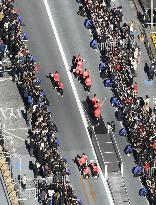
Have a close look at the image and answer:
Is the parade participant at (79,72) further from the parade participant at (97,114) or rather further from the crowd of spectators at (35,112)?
the parade participant at (97,114)

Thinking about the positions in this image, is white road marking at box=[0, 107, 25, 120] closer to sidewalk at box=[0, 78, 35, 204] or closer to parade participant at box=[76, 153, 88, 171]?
sidewalk at box=[0, 78, 35, 204]

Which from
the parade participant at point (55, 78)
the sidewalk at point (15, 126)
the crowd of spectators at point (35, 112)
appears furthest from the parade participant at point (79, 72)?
the sidewalk at point (15, 126)

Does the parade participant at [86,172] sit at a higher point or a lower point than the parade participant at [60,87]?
lower

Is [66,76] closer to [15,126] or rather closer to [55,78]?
[55,78]

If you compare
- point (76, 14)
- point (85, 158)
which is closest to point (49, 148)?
point (85, 158)

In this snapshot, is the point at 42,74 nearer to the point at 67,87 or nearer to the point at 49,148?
the point at 67,87

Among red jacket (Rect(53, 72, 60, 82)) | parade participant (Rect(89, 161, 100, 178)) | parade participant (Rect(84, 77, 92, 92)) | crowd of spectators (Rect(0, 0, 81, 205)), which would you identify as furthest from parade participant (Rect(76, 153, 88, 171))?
red jacket (Rect(53, 72, 60, 82))

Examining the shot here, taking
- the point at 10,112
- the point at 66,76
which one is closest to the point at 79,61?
the point at 66,76

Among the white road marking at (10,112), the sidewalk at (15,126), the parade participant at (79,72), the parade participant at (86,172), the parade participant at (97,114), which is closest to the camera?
the parade participant at (86,172)
